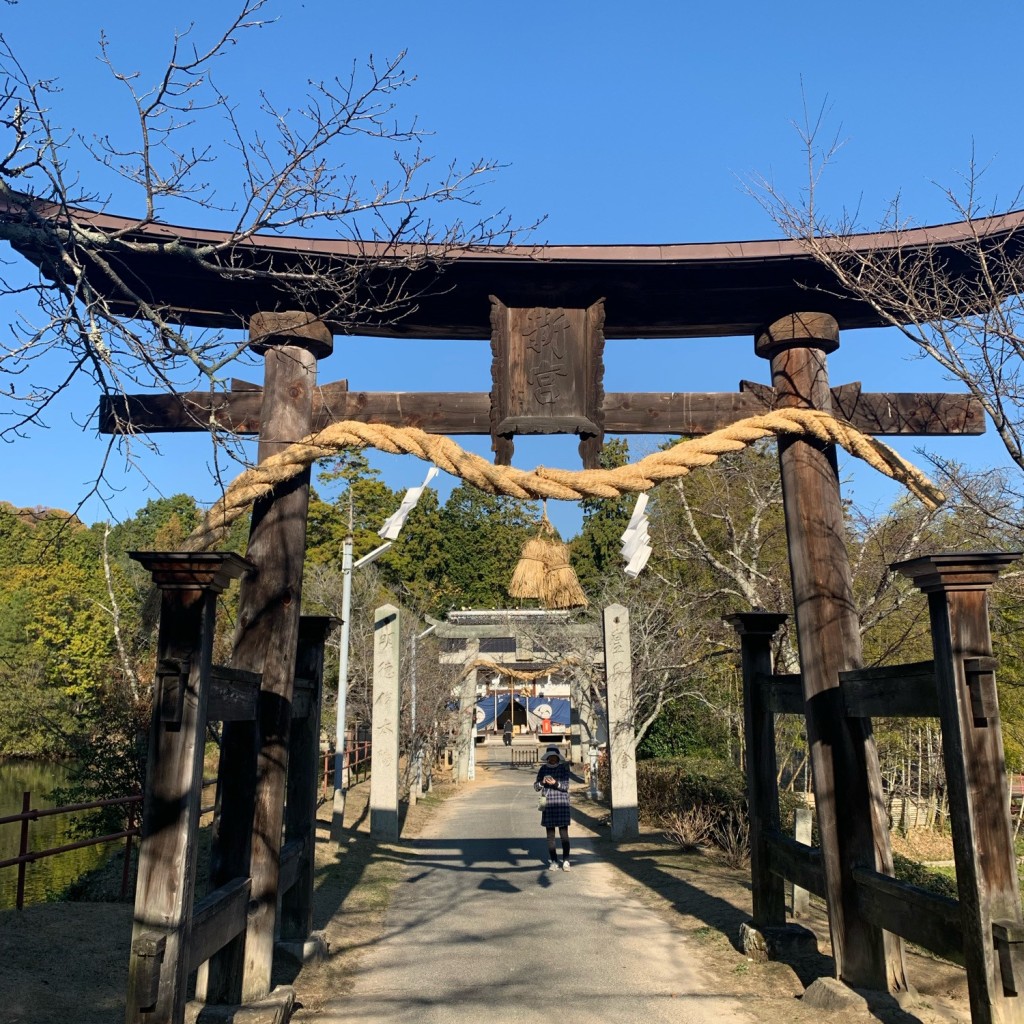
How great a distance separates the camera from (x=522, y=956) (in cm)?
622

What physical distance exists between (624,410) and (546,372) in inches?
22.9

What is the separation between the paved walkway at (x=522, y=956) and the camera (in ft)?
16.6

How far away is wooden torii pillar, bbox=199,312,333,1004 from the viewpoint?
4.79 m

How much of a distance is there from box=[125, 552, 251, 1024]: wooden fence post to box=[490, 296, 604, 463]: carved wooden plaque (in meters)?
2.24

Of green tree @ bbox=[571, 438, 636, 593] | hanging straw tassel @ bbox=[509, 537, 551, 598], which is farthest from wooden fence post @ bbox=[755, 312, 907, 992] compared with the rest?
green tree @ bbox=[571, 438, 636, 593]

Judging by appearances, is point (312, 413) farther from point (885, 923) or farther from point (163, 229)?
point (885, 923)

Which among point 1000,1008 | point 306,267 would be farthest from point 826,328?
point 1000,1008

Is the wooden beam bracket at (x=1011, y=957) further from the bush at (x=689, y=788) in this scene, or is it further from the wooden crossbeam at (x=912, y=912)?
the bush at (x=689, y=788)

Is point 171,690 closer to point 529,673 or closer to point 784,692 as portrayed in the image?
point 784,692

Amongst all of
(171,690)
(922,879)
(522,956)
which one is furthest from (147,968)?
(922,879)

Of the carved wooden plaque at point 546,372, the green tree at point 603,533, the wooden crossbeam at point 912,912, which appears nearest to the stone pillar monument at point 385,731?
the carved wooden plaque at point 546,372

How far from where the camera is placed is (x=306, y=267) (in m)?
5.72

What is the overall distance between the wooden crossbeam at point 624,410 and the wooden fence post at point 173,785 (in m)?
2.10

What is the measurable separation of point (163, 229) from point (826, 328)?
14.5 feet
